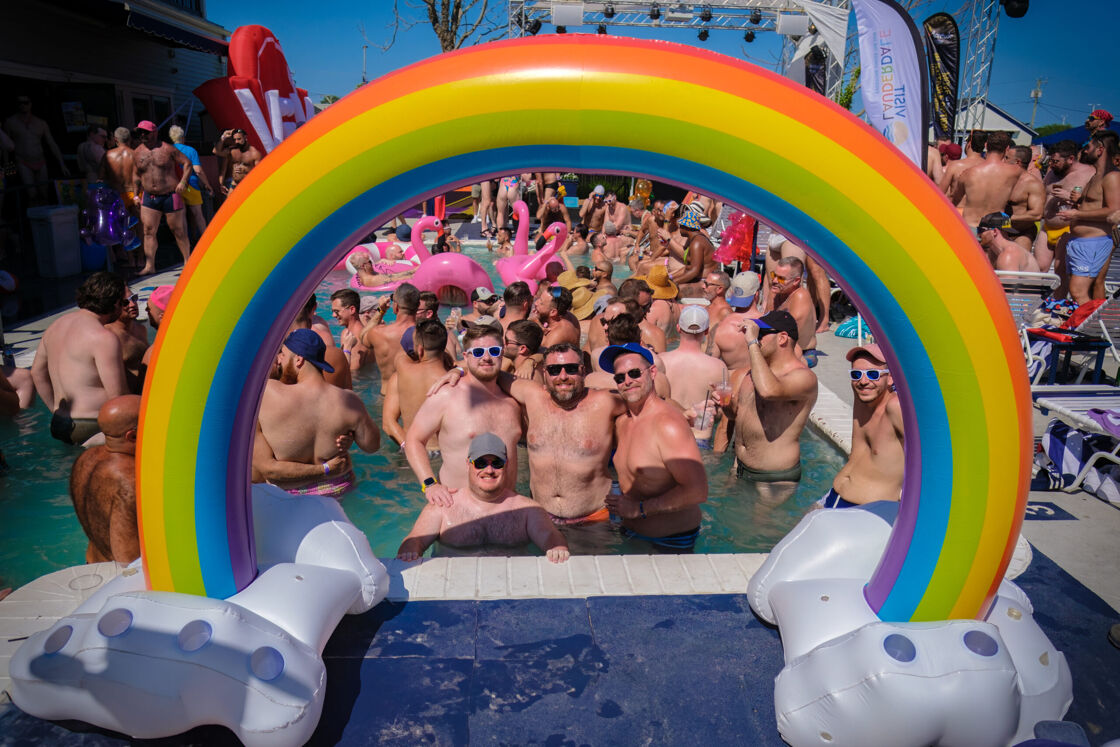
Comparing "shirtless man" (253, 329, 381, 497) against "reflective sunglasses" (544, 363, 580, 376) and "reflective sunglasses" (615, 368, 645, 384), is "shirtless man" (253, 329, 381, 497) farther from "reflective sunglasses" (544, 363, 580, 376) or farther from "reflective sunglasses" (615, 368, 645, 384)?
"reflective sunglasses" (615, 368, 645, 384)

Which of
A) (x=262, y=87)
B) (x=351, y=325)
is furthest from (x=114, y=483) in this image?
(x=262, y=87)

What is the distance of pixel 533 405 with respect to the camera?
201 inches

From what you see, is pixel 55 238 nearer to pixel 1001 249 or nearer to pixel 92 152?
pixel 92 152

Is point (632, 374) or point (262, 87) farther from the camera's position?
point (262, 87)

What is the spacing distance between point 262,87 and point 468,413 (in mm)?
13953

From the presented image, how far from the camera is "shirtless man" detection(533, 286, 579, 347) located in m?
7.56

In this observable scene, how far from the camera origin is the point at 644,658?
3205 mm

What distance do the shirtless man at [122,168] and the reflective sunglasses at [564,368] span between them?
33.3 ft

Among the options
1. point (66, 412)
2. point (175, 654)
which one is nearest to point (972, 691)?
point (175, 654)

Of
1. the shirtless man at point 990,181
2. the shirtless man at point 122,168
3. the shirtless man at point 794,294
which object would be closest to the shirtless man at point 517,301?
the shirtless man at point 794,294

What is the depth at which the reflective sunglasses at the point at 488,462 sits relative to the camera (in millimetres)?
4227

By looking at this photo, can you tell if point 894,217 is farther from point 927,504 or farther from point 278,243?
point 278,243

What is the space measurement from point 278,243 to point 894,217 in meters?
2.10

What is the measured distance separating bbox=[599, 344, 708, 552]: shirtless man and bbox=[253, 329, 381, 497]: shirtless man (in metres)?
1.98
